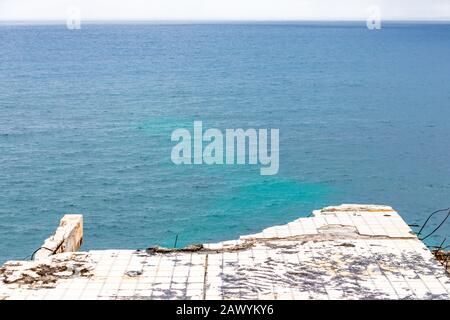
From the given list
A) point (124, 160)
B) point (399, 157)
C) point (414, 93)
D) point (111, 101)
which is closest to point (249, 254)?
point (124, 160)

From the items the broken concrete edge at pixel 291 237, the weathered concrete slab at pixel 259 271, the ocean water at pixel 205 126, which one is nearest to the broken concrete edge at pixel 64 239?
the weathered concrete slab at pixel 259 271

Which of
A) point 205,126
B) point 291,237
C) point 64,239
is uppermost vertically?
point 291,237

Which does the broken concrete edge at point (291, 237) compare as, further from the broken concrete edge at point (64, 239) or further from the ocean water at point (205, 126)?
the ocean water at point (205, 126)

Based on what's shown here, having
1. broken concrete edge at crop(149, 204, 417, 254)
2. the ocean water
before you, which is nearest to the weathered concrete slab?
broken concrete edge at crop(149, 204, 417, 254)

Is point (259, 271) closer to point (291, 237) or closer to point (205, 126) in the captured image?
point (291, 237)

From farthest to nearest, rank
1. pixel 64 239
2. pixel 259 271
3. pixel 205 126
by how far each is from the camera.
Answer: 1. pixel 205 126
2. pixel 64 239
3. pixel 259 271

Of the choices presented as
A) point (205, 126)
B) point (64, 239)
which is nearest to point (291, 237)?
point (64, 239)
